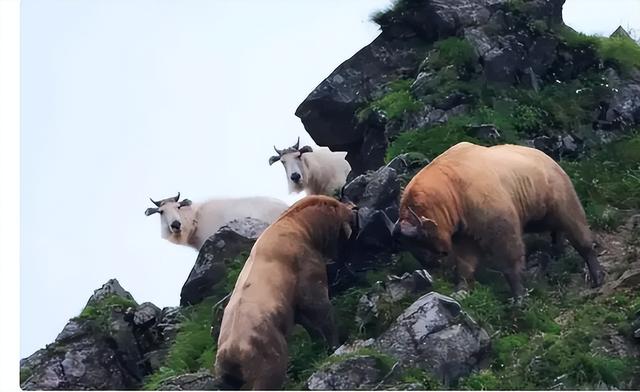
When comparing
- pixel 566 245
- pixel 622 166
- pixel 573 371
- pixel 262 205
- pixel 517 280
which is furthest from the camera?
pixel 262 205

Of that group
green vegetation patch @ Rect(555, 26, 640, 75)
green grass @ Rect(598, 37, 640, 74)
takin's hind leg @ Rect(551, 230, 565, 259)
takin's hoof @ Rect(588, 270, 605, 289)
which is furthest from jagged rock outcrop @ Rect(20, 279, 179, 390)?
green grass @ Rect(598, 37, 640, 74)

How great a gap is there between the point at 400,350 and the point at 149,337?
232 inches

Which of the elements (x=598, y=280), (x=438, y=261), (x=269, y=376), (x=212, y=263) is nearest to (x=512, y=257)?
(x=438, y=261)

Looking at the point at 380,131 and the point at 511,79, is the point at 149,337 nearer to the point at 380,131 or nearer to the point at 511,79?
the point at 380,131

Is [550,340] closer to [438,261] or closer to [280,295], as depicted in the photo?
[438,261]

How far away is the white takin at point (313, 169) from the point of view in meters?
28.3

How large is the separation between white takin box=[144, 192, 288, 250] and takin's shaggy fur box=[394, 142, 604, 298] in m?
7.75

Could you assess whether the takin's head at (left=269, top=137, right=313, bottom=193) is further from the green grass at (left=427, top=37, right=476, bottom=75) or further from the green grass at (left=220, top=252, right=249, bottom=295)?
the green grass at (left=220, top=252, right=249, bottom=295)

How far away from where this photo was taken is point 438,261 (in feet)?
63.9

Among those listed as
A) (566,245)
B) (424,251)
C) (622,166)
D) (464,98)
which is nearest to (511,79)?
(464,98)

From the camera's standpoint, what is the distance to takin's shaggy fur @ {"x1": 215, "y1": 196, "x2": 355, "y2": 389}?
17.4 metres

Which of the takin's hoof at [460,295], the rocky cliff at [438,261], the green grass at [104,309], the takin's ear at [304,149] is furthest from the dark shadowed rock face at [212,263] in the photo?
the takin's ear at [304,149]

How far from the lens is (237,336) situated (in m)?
17.4

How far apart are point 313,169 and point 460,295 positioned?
9933 mm
